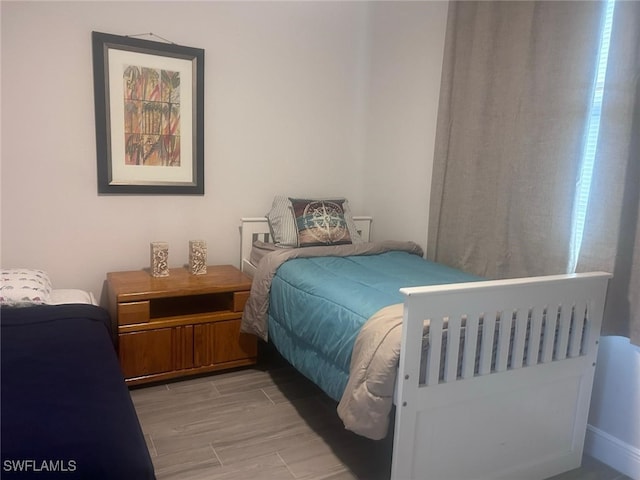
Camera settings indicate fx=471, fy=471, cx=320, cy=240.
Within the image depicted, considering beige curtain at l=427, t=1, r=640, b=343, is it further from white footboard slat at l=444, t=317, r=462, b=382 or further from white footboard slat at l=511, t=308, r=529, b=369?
white footboard slat at l=444, t=317, r=462, b=382

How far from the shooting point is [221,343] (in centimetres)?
258

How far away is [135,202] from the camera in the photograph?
2740 millimetres

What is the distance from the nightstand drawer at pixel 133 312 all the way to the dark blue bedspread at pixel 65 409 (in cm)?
41

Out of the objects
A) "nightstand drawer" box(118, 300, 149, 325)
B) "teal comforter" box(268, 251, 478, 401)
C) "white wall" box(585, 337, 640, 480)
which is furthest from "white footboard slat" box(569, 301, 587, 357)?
"nightstand drawer" box(118, 300, 149, 325)

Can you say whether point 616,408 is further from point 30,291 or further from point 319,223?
point 30,291

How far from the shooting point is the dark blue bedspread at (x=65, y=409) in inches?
41.8

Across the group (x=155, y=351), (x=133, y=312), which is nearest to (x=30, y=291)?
(x=133, y=312)

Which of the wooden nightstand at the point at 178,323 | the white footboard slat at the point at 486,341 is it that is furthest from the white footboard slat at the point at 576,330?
the wooden nightstand at the point at 178,323

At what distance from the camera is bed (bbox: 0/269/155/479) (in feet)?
3.50

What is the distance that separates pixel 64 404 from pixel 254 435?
3.18 feet

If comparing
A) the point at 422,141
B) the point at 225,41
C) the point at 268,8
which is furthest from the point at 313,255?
the point at 268,8

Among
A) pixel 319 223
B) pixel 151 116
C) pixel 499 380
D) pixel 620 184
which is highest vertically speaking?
pixel 151 116

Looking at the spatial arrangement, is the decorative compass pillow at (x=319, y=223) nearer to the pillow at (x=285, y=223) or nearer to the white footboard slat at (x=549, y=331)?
the pillow at (x=285, y=223)

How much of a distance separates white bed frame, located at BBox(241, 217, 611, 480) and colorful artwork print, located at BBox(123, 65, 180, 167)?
6.28 ft
